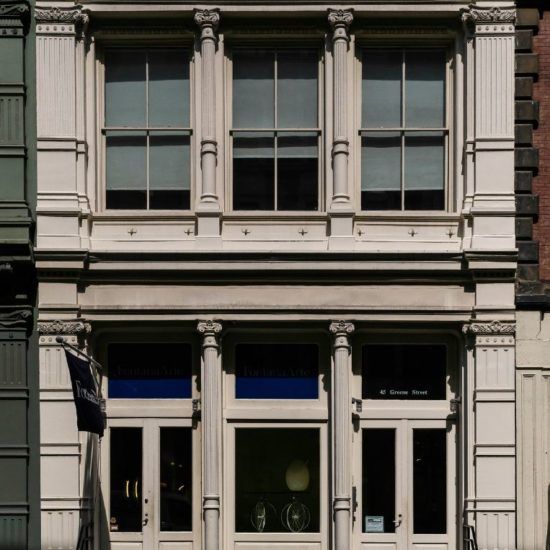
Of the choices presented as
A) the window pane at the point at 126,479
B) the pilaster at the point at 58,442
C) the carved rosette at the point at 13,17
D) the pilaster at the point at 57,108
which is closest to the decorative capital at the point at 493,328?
the window pane at the point at 126,479

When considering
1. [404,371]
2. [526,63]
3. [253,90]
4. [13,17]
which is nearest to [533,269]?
[404,371]

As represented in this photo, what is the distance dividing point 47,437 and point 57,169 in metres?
3.83

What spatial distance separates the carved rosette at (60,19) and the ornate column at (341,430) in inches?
223

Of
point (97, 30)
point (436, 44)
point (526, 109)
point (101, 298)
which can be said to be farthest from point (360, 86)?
point (101, 298)

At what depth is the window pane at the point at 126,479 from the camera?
15578 millimetres

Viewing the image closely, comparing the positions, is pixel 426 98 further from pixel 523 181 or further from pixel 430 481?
pixel 430 481

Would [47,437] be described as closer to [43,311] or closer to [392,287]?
[43,311]

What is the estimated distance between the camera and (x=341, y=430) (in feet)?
50.0

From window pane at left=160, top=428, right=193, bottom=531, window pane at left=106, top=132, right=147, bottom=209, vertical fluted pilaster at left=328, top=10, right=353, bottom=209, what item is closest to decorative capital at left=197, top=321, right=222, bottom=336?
window pane at left=160, top=428, right=193, bottom=531

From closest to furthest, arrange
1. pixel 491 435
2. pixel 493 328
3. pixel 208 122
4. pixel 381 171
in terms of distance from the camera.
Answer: pixel 491 435 < pixel 493 328 < pixel 208 122 < pixel 381 171

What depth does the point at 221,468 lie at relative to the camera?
1544 centimetres

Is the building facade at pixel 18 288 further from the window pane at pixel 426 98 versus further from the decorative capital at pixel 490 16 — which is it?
the decorative capital at pixel 490 16

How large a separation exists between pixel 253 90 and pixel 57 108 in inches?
113

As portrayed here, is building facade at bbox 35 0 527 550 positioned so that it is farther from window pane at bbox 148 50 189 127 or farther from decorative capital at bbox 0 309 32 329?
decorative capital at bbox 0 309 32 329
